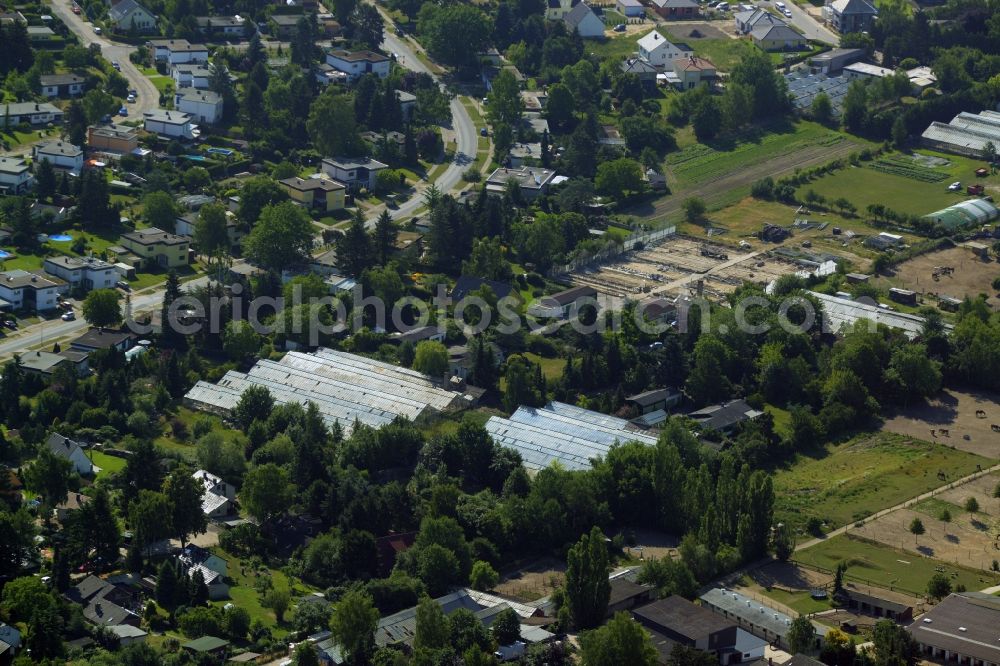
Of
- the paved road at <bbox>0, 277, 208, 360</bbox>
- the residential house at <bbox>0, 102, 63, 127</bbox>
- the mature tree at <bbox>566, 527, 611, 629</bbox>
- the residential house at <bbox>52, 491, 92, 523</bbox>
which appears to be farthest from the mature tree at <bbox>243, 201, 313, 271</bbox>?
the mature tree at <bbox>566, 527, 611, 629</bbox>

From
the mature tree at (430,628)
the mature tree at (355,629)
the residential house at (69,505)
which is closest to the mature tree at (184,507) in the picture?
the residential house at (69,505)

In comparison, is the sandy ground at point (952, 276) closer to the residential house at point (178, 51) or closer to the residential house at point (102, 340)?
the residential house at point (102, 340)

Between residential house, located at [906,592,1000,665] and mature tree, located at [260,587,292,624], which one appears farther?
mature tree, located at [260,587,292,624]

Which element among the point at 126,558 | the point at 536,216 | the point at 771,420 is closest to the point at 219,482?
the point at 126,558

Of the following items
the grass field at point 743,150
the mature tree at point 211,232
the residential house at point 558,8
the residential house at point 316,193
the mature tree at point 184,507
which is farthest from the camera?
the residential house at point 558,8

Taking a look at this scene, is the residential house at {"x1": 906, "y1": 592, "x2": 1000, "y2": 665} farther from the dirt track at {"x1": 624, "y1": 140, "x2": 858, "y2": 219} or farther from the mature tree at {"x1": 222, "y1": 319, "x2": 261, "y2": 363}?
the dirt track at {"x1": 624, "y1": 140, "x2": 858, "y2": 219}

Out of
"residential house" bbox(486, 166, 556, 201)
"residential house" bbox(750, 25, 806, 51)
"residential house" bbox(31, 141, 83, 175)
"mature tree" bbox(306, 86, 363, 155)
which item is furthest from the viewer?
"residential house" bbox(750, 25, 806, 51)

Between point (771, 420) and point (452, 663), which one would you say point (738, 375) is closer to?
point (771, 420)
